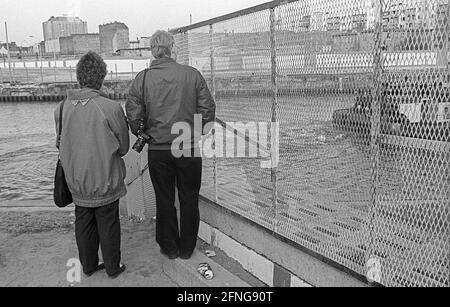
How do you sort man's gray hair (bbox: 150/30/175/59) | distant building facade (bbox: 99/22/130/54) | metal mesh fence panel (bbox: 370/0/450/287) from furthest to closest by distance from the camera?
distant building facade (bbox: 99/22/130/54)
man's gray hair (bbox: 150/30/175/59)
metal mesh fence panel (bbox: 370/0/450/287)

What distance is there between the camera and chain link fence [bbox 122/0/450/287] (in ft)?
8.80

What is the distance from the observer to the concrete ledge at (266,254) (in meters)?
3.62

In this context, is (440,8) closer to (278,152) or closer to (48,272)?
(278,152)

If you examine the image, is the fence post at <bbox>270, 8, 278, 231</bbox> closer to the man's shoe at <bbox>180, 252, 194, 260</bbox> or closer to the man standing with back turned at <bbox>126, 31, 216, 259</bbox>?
the man standing with back turned at <bbox>126, 31, 216, 259</bbox>

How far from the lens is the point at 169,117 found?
13.9 feet

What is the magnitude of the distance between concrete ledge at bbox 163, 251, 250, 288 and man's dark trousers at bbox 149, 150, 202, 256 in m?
0.12

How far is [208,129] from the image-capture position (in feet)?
14.6

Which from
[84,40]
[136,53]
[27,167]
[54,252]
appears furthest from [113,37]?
[54,252]

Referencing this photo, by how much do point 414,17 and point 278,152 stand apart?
1.87 metres

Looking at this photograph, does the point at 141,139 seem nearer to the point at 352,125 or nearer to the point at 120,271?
the point at 120,271

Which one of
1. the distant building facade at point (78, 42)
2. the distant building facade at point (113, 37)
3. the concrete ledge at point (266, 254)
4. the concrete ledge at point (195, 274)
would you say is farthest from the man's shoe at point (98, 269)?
the distant building facade at point (78, 42)

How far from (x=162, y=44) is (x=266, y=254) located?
7.29 ft

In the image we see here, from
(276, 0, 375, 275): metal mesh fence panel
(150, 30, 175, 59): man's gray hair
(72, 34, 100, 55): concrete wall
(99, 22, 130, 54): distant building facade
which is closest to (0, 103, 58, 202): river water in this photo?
(150, 30, 175, 59): man's gray hair
